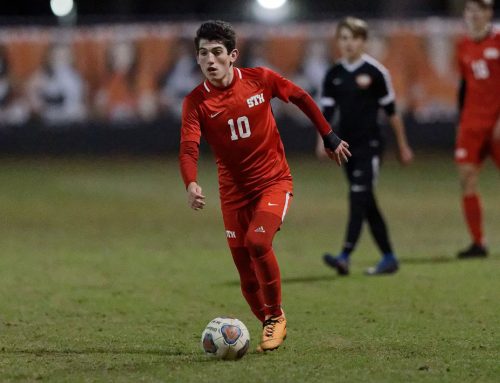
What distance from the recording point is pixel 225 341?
254 inches

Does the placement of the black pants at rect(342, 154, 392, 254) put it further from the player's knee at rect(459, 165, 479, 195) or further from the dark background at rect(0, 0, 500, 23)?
the dark background at rect(0, 0, 500, 23)

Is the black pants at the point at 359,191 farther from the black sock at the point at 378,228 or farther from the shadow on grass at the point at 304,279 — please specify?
the shadow on grass at the point at 304,279

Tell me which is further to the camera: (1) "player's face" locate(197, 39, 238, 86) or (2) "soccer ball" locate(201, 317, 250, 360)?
(1) "player's face" locate(197, 39, 238, 86)

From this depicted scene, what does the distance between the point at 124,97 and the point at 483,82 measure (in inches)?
579

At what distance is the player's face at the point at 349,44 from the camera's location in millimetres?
10031

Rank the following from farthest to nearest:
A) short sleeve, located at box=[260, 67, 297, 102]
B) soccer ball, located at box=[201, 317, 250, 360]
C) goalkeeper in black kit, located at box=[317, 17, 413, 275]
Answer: goalkeeper in black kit, located at box=[317, 17, 413, 275], short sleeve, located at box=[260, 67, 297, 102], soccer ball, located at box=[201, 317, 250, 360]

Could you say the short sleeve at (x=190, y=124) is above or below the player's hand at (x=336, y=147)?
above

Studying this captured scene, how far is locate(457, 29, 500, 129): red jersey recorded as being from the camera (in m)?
11.4

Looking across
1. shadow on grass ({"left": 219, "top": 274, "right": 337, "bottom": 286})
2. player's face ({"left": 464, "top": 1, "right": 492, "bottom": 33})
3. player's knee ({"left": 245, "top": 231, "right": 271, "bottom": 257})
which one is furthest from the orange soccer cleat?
player's face ({"left": 464, "top": 1, "right": 492, "bottom": 33})

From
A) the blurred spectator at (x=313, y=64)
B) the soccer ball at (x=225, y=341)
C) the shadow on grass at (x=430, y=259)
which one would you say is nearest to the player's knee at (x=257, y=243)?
the soccer ball at (x=225, y=341)

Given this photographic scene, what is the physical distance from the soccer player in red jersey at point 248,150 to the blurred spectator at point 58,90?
18.3m

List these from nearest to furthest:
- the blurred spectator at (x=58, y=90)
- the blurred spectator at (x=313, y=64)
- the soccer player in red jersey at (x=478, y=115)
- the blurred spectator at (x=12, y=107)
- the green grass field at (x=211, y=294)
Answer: the green grass field at (x=211, y=294), the soccer player in red jersey at (x=478, y=115), the blurred spectator at (x=12, y=107), the blurred spectator at (x=58, y=90), the blurred spectator at (x=313, y=64)

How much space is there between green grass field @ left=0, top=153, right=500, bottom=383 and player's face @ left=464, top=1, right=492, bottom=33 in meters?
2.37

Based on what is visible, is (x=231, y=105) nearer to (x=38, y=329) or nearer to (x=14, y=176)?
(x=38, y=329)
